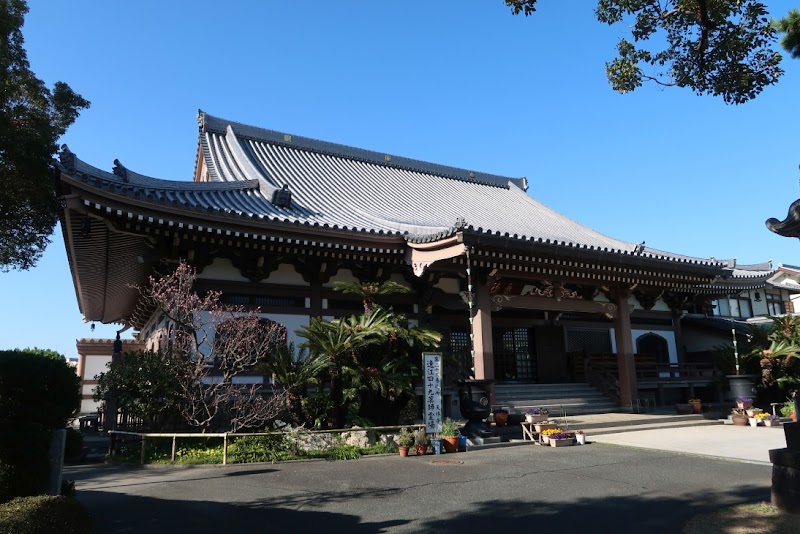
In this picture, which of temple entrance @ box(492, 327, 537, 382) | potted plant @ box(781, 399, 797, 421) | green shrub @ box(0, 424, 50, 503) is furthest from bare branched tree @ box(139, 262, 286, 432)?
potted plant @ box(781, 399, 797, 421)

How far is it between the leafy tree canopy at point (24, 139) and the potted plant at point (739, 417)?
17.5 meters

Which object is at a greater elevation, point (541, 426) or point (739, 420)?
point (541, 426)

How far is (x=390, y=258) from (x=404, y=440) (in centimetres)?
494

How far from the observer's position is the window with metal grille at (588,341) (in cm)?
1959

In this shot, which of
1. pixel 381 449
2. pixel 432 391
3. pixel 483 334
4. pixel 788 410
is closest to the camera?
pixel 381 449

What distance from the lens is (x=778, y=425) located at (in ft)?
47.8

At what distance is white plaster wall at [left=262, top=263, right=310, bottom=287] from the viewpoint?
13.5 meters

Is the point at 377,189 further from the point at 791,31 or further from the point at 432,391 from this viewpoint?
the point at 791,31

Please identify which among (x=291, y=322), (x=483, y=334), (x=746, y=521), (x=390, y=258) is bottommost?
(x=746, y=521)

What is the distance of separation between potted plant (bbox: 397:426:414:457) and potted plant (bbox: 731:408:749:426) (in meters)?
9.86

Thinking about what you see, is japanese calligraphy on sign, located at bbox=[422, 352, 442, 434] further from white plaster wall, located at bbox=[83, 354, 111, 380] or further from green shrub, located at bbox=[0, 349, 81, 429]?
white plaster wall, located at bbox=[83, 354, 111, 380]

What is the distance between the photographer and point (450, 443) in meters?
10.9

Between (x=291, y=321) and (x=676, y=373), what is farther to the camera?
(x=676, y=373)

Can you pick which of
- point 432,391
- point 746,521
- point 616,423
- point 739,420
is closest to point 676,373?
point 739,420
